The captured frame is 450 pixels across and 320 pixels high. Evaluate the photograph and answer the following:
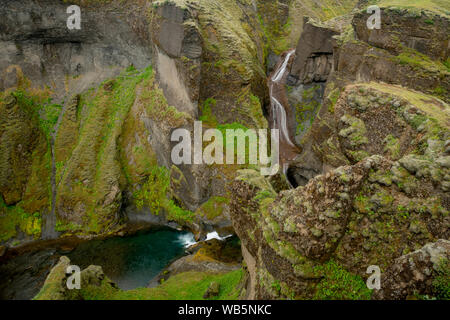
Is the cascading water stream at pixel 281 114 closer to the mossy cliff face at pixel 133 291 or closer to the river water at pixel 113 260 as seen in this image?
the river water at pixel 113 260

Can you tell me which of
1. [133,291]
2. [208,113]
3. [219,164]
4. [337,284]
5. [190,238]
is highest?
[208,113]

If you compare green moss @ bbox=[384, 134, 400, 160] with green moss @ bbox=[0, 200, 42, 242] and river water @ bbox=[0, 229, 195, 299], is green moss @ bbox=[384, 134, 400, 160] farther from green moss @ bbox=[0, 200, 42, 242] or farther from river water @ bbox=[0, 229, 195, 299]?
green moss @ bbox=[0, 200, 42, 242]

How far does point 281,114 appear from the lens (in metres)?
35.0

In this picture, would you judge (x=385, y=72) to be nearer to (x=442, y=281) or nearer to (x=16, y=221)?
(x=442, y=281)

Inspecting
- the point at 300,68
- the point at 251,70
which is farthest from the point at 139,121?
the point at 300,68

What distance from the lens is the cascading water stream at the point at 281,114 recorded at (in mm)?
31516

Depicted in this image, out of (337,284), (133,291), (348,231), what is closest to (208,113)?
(133,291)

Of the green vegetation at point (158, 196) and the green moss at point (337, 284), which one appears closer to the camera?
the green moss at point (337, 284)

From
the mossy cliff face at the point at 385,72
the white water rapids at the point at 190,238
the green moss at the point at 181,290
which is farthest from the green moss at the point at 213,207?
the mossy cliff face at the point at 385,72

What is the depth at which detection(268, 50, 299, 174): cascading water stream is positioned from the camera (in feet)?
103

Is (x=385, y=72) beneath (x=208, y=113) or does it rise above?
above

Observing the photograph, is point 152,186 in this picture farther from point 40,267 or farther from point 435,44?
point 435,44

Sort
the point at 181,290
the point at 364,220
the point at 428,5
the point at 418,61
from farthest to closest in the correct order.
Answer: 1. the point at 428,5
2. the point at 418,61
3. the point at 181,290
4. the point at 364,220

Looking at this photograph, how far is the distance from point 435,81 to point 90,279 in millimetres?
21976
